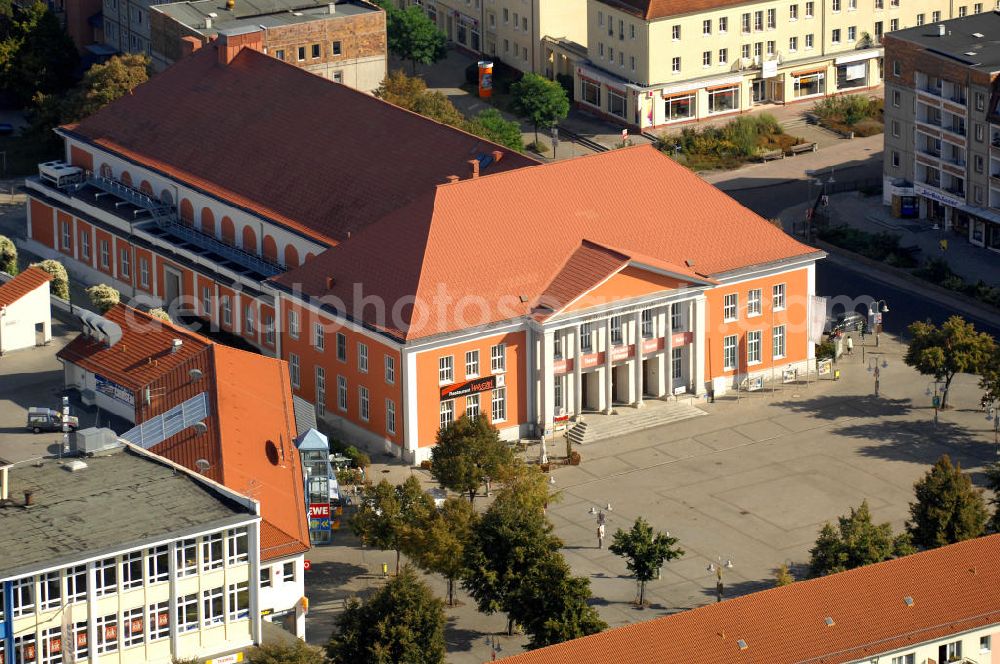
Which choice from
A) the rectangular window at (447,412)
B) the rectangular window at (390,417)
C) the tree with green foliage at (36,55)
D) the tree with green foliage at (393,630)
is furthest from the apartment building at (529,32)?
the tree with green foliage at (393,630)

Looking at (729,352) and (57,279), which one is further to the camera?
(57,279)

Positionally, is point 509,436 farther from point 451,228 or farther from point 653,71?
point 653,71

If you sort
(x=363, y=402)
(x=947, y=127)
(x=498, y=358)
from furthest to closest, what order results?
(x=947, y=127)
(x=363, y=402)
(x=498, y=358)

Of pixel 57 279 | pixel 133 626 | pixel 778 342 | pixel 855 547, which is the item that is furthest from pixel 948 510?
pixel 57 279

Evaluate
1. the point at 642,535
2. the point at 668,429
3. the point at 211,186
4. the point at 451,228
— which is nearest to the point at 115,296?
the point at 211,186

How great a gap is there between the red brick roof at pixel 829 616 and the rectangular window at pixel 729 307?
1332 inches

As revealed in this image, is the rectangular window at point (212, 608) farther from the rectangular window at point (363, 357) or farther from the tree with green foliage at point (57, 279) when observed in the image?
the tree with green foliage at point (57, 279)

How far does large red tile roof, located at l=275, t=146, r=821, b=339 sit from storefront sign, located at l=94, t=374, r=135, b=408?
12.5 meters

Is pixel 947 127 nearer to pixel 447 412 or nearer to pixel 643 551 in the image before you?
pixel 447 412

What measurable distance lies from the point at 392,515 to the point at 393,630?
43.0 ft

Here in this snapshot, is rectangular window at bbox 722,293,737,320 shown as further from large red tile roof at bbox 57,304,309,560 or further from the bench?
the bench

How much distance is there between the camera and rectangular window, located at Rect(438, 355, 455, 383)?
12262cm

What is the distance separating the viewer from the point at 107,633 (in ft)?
311

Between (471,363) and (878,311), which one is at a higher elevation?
(471,363)
